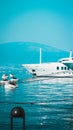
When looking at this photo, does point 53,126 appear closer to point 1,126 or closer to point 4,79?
point 1,126

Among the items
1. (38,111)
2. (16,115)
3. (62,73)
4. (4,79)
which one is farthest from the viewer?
(62,73)

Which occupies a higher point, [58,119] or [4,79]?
[4,79]

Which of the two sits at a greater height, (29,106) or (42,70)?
(42,70)

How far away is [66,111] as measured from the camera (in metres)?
16.4

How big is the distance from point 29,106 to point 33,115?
3.06 metres

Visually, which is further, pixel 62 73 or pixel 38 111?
pixel 62 73

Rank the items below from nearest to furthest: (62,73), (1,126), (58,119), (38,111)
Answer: (1,126)
(58,119)
(38,111)
(62,73)

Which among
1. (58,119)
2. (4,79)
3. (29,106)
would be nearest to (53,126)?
(58,119)

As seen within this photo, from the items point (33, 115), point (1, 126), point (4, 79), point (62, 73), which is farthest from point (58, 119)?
point (62, 73)

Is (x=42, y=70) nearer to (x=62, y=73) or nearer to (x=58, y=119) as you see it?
(x=62, y=73)

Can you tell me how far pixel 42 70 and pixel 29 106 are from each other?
3597 centimetres

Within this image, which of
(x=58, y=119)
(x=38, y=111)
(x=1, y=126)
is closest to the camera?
(x=1, y=126)

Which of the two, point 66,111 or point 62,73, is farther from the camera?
point 62,73

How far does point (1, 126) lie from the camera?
12320 millimetres
